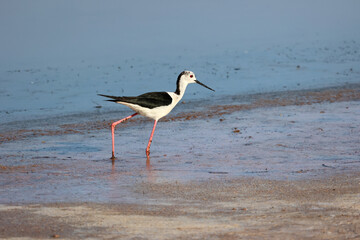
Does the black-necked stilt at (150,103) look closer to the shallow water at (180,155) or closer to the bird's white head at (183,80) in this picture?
the bird's white head at (183,80)

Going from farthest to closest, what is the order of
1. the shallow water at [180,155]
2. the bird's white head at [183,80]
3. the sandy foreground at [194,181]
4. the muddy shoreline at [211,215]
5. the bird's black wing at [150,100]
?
the bird's white head at [183,80]
the bird's black wing at [150,100]
the shallow water at [180,155]
the sandy foreground at [194,181]
the muddy shoreline at [211,215]

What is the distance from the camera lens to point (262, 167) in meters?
7.71

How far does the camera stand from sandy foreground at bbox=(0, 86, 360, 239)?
17.1 ft

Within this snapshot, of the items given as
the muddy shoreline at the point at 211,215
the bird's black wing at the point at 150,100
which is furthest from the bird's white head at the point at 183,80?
the muddy shoreline at the point at 211,215

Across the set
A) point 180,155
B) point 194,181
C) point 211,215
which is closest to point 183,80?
point 180,155

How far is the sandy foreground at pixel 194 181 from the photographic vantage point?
5.21 metres

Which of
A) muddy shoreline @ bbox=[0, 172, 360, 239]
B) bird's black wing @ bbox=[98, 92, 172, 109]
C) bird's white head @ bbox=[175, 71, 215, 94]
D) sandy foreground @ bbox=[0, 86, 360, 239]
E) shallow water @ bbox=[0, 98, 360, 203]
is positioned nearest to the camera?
muddy shoreline @ bbox=[0, 172, 360, 239]

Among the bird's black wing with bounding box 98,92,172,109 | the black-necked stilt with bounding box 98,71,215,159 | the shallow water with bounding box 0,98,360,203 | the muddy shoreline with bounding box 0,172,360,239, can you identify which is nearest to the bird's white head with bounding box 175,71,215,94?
the black-necked stilt with bounding box 98,71,215,159

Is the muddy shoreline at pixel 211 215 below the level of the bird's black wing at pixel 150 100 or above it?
below

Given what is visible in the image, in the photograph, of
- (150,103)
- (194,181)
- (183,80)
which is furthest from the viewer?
(183,80)

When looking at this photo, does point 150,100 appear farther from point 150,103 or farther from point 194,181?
point 194,181

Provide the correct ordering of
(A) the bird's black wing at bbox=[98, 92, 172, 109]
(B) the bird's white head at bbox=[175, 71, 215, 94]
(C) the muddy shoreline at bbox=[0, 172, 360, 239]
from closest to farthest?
(C) the muddy shoreline at bbox=[0, 172, 360, 239] → (A) the bird's black wing at bbox=[98, 92, 172, 109] → (B) the bird's white head at bbox=[175, 71, 215, 94]

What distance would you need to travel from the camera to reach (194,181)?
7.05 m

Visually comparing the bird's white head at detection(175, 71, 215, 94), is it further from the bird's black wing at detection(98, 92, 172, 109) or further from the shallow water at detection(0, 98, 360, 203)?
the shallow water at detection(0, 98, 360, 203)
